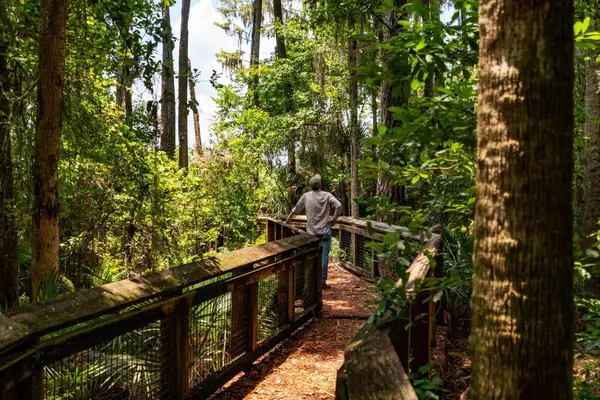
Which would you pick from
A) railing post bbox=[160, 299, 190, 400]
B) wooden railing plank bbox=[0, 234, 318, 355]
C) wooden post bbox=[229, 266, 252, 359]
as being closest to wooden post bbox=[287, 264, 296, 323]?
wooden post bbox=[229, 266, 252, 359]

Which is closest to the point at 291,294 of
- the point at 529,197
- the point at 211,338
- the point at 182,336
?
the point at 211,338

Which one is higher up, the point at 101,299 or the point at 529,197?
the point at 529,197

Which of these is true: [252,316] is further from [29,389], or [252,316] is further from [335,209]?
[335,209]

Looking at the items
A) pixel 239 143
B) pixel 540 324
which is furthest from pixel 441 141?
pixel 239 143

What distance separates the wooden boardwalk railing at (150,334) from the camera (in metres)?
2.65

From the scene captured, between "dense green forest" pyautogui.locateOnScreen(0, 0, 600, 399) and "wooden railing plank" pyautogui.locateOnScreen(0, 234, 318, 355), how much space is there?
1549 millimetres

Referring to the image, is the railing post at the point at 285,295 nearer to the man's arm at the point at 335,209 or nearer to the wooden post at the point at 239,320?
the wooden post at the point at 239,320

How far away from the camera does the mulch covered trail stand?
475 cm

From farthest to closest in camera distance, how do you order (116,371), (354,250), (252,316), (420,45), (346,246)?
(346,246)
(354,250)
(252,316)
(116,371)
(420,45)

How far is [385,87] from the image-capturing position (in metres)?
9.76

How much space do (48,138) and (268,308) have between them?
3216mm

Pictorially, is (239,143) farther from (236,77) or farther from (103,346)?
(103,346)

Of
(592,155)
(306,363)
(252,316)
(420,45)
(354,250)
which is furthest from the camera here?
(354,250)

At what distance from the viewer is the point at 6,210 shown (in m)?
6.95
